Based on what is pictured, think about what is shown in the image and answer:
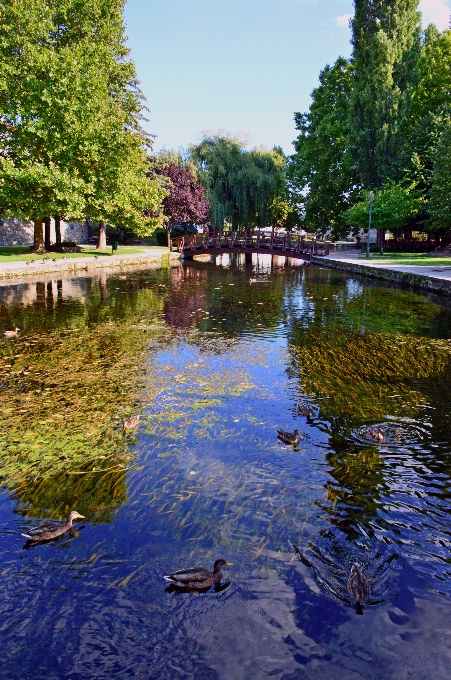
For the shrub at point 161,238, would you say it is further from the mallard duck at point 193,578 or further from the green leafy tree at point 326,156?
the mallard duck at point 193,578

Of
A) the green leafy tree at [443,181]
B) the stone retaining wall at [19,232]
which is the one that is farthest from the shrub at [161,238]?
the green leafy tree at [443,181]

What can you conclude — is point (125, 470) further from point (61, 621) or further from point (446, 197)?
point (446, 197)

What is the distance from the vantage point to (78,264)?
1110 inches

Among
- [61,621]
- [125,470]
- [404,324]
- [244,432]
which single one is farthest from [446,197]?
[61,621]

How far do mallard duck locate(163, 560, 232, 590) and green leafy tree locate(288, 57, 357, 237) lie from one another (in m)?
39.4

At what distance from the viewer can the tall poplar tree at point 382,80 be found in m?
35.6

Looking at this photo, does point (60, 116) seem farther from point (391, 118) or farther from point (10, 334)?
point (391, 118)

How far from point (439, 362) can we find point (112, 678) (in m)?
8.82

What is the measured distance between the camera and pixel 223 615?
3.67m

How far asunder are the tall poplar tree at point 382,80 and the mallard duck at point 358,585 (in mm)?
36875

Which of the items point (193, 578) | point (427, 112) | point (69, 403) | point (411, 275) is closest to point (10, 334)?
point (69, 403)

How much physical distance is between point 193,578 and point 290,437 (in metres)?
2.77

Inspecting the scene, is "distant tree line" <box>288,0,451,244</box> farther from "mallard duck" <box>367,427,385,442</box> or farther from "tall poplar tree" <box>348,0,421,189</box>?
"mallard duck" <box>367,427,385,442</box>

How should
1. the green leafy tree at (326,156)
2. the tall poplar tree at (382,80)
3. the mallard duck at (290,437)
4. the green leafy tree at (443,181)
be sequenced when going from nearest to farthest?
1. the mallard duck at (290,437)
2. the green leafy tree at (443,181)
3. the tall poplar tree at (382,80)
4. the green leafy tree at (326,156)
